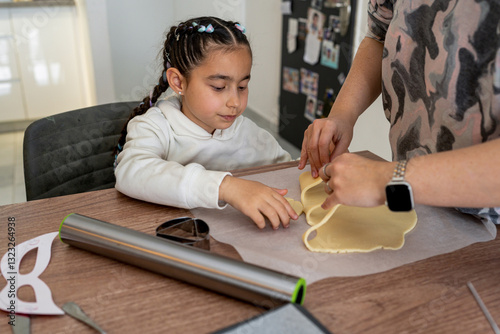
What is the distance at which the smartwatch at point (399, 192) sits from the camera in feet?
1.95

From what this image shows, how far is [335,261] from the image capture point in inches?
25.9

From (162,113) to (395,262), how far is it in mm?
673

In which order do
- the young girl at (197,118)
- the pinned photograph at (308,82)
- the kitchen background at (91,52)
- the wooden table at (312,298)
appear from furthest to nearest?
the kitchen background at (91,52) < the pinned photograph at (308,82) < the young girl at (197,118) < the wooden table at (312,298)

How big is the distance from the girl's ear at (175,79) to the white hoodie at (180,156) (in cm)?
4

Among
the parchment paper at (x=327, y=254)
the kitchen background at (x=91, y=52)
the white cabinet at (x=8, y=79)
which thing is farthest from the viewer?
the white cabinet at (x=8, y=79)

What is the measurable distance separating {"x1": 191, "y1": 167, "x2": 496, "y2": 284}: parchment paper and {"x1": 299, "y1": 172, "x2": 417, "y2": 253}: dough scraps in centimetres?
1

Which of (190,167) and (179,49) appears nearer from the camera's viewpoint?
(190,167)

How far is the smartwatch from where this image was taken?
0.59 metres

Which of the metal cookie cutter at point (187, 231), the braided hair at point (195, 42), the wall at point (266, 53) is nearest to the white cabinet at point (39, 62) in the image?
the wall at point (266, 53)

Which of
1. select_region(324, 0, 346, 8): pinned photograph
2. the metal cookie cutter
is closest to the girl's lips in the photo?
the metal cookie cutter

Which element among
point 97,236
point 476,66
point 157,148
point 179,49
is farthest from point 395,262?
point 179,49

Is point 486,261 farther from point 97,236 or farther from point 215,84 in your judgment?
point 215,84

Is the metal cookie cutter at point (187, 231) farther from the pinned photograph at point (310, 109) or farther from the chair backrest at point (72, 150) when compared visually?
the pinned photograph at point (310, 109)

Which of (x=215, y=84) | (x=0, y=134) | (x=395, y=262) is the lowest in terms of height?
(x=0, y=134)
